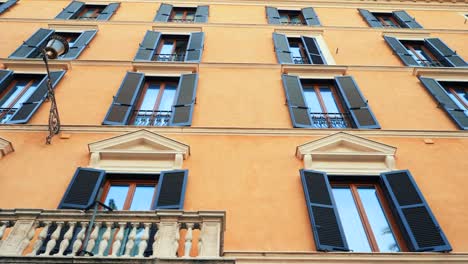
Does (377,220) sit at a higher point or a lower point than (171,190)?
lower

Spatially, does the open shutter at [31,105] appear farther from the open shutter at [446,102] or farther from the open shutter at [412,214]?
the open shutter at [446,102]

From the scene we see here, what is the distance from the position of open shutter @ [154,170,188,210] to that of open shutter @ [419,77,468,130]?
6027mm

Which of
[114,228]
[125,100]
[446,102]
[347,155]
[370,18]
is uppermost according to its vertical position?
[370,18]

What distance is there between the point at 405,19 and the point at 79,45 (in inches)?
408

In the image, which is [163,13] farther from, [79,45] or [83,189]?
[83,189]

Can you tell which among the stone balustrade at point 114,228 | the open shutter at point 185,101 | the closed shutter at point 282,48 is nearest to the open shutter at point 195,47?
the open shutter at point 185,101

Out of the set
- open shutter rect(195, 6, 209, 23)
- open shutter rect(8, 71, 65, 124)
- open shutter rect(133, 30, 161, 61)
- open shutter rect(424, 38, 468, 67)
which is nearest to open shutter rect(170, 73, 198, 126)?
open shutter rect(133, 30, 161, 61)

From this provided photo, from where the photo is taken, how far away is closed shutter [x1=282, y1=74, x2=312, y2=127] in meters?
8.35

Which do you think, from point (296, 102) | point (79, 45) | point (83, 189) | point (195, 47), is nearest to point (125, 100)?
point (83, 189)

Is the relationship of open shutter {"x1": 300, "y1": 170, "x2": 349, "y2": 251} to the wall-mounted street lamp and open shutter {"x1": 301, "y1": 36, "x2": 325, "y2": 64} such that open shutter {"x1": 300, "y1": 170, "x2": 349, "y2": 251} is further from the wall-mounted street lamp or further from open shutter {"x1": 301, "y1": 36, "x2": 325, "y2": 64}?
the wall-mounted street lamp

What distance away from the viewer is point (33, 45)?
1077 centimetres

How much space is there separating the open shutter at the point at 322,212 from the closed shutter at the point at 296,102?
1.59 m

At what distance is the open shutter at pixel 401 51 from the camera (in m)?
10.6

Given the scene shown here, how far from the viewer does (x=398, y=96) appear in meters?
9.34
